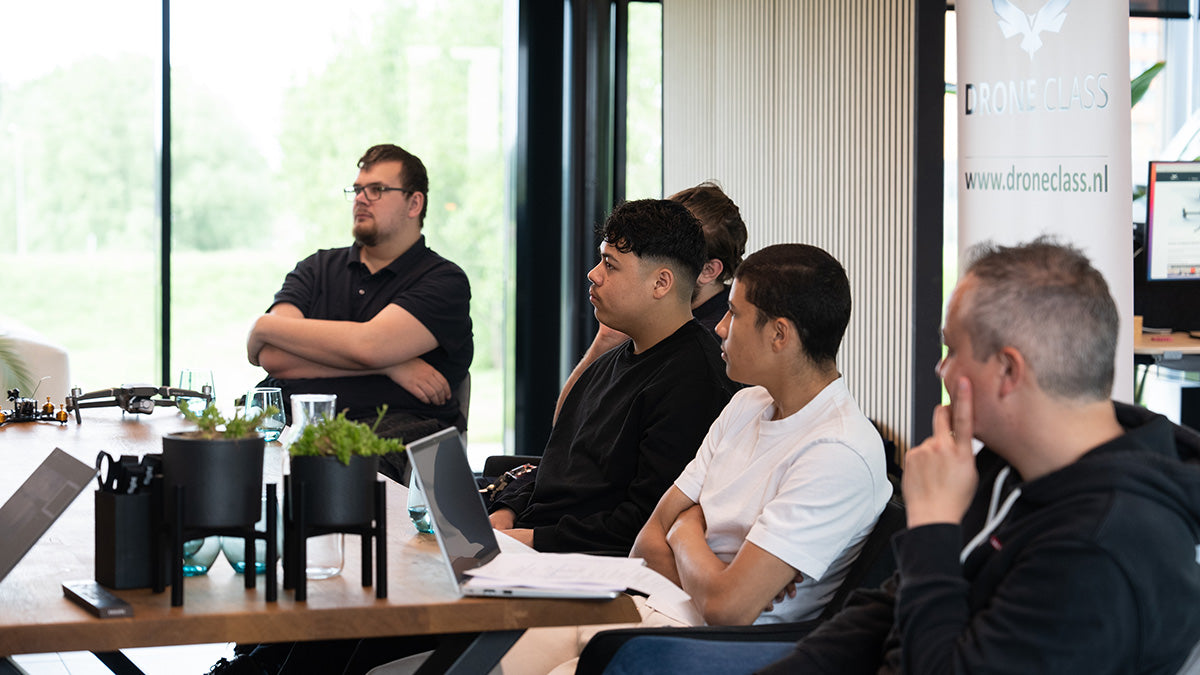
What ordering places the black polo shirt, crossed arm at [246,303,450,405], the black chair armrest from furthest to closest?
the black polo shirt
crossed arm at [246,303,450,405]
the black chair armrest

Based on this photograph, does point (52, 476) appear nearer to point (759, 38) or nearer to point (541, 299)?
point (759, 38)

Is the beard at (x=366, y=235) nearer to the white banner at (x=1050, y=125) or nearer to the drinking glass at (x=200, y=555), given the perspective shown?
the white banner at (x=1050, y=125)

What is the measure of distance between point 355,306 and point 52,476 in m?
2.51

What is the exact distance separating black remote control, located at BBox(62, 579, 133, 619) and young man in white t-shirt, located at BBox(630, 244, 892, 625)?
0.96 meters

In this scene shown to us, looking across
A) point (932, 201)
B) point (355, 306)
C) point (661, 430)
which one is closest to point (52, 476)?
point (661, 430)

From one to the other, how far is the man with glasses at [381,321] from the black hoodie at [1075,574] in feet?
8.57

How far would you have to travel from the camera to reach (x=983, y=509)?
1.59 meters

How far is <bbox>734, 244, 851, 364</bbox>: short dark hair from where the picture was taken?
2170 millimetres

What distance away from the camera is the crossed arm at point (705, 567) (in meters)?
1.98

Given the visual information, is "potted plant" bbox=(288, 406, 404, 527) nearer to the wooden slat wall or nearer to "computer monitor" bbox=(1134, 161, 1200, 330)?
the wooden slat wall

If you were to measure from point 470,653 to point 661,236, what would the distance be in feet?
4.56

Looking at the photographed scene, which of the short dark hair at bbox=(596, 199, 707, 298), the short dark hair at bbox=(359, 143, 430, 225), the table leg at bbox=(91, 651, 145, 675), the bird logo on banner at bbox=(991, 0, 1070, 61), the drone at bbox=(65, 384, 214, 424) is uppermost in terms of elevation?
the bird logo on banner at bbox=(991, 0, 1070, 61)

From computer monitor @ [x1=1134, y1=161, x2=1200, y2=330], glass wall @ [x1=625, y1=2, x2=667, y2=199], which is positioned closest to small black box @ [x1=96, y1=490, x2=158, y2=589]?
computer monitor @ [x1=1134, y1=161, x2=1200, y2=330]

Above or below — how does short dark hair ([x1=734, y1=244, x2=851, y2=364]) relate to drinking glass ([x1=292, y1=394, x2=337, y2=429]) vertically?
above
